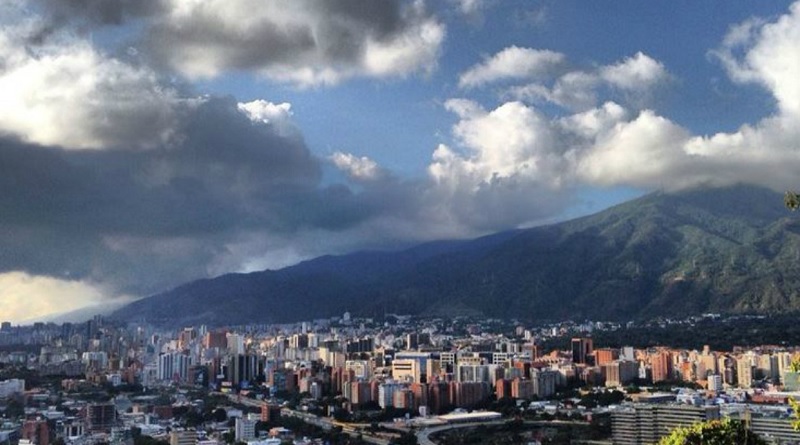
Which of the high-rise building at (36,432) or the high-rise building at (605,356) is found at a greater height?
the high-rise building at (605,356)

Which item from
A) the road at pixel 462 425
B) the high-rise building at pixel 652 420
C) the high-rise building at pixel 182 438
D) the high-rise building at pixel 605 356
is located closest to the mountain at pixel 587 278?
the high-rise building at pixel 605 356

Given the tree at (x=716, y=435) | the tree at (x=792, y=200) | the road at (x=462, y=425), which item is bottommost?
the road at (x=462, y=425)

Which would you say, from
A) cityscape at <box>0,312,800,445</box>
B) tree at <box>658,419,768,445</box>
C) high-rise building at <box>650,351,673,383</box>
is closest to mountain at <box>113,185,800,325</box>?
cityscape at <box>0,312,800,445</box>

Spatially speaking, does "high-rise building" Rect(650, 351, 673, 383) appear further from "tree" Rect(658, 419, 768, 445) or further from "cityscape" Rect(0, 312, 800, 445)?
"tree" Rect(658, 419, 768, 445)

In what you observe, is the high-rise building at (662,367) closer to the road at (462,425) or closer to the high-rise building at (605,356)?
the high-rise building at (605,356)

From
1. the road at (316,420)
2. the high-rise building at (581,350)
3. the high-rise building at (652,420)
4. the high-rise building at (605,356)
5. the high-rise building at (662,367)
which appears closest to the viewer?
the high-rise building at (652,420)

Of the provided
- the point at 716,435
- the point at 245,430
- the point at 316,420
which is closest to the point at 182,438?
the point at 245,430

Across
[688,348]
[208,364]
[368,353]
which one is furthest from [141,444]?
[688,348]

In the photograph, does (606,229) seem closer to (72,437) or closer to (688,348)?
(688,348)
